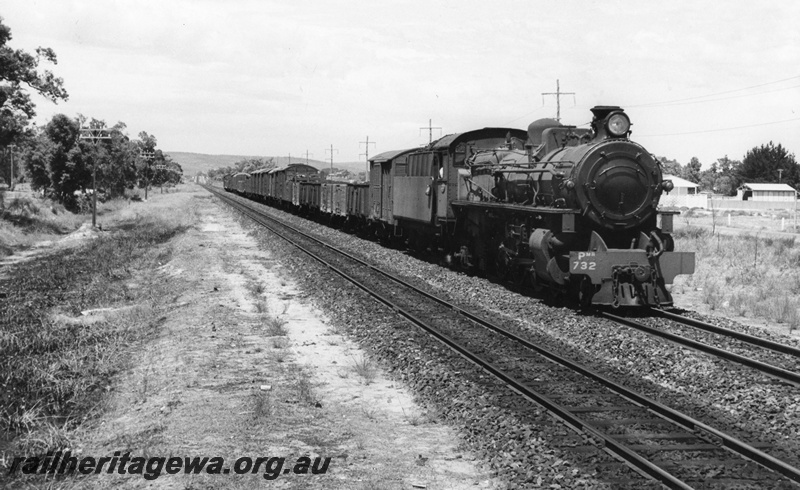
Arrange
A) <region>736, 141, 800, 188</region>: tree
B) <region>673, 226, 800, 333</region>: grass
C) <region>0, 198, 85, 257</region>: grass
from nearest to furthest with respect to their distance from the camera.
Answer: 1. <region>673, 226, 800, 333</region>: grass
2. <region>0, 198, 85, 257</region>: grass
3. <region>736, 141, 800, 188</region>: tree

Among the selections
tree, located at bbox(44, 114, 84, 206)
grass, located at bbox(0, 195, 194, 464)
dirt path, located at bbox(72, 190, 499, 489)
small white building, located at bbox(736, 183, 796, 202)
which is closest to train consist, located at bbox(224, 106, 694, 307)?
dirt path, located at bbox(72, 190, 499, 489)

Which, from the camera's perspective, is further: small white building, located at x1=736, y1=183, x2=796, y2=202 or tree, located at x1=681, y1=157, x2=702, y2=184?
tree, located at x1=681, y1=157, x2=702, y2=184

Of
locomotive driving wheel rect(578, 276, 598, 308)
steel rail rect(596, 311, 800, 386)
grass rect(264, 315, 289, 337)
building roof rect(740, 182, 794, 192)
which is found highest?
building roof rect(740, 182, 794, 192)

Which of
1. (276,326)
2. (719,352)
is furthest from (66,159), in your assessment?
(719,352)

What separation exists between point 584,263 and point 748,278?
833cm

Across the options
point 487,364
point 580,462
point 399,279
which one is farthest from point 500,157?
point 580,462

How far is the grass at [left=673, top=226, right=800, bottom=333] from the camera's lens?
1444 cm

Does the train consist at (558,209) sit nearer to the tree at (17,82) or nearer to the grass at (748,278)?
the grass at (748,278)

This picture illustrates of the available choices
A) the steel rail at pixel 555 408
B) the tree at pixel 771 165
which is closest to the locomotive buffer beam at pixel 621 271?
the steel rail at pixel 555 408

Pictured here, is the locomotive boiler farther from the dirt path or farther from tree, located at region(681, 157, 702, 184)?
tree, located at region(681, 157, 702, 184)

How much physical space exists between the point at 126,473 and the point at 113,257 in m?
19.5

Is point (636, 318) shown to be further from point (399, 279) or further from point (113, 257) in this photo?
point (113, 257)

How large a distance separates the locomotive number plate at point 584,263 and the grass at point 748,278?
146 inches

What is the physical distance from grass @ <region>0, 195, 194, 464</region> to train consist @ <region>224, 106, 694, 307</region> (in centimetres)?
752
